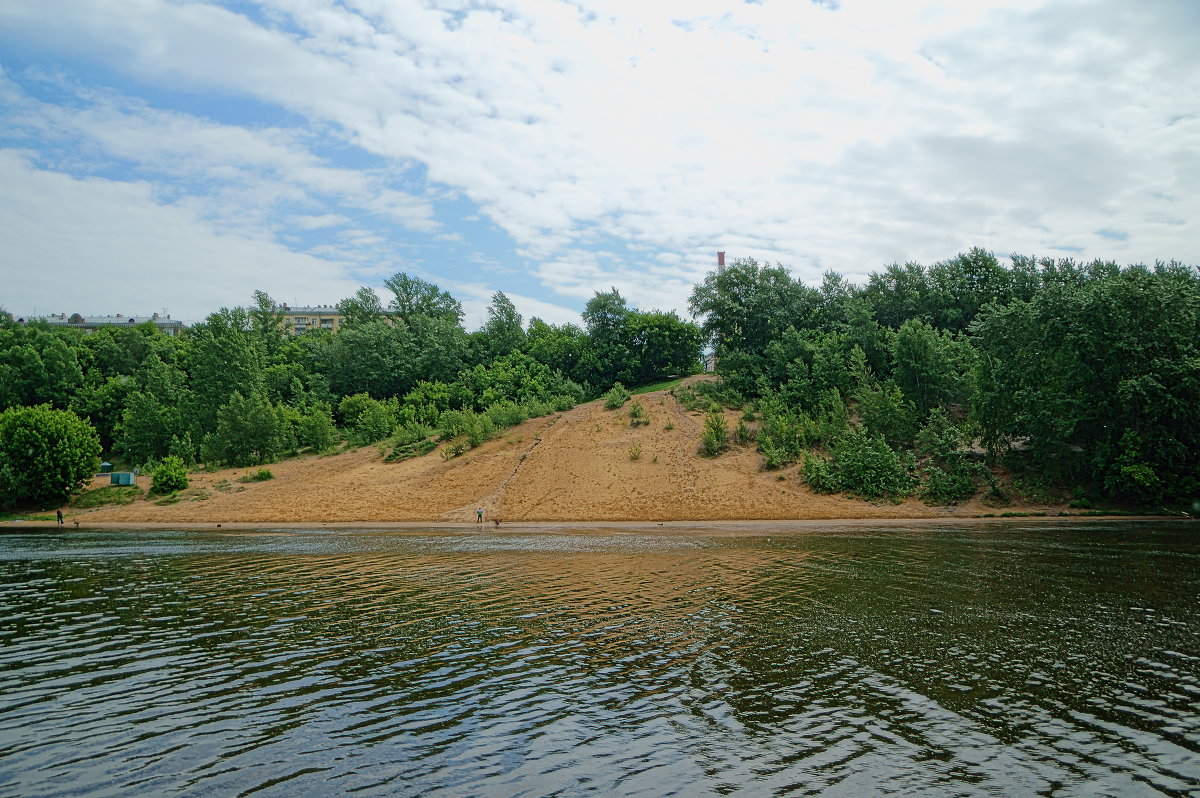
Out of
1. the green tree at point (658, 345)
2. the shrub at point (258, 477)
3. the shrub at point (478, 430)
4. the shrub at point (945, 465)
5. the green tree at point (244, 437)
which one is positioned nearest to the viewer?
the shrub at point (945, 465)

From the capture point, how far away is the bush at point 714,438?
159 ft

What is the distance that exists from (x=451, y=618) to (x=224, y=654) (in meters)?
5.11

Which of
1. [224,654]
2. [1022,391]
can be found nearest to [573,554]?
[224,654]

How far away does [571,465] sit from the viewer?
4925 centimetres

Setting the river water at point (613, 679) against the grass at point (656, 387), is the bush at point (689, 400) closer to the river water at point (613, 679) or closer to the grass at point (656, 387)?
the grass at point (656, 387)

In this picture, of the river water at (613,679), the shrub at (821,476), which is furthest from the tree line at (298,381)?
the river water at (613,679)

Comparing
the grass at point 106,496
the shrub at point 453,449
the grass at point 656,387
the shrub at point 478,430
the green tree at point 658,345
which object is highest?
the green tree at point 658,345

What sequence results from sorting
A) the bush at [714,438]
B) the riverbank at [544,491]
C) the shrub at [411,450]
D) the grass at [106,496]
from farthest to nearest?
1. the shrub at [411,450]
2. the bush at [714,438]
3. the grass at [106,496]
4. the riverbank at [544,491]

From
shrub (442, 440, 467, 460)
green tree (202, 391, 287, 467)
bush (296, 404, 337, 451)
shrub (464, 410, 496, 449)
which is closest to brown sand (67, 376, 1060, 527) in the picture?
shrub (442, 440, 467, 460)

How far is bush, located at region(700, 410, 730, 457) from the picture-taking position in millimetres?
48594

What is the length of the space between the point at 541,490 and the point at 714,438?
1221 centimetres

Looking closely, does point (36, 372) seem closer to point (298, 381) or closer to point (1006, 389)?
point (298, 381)

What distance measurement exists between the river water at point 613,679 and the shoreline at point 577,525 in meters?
11.4

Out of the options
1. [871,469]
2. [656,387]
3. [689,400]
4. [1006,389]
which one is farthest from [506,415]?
[1006,389]
